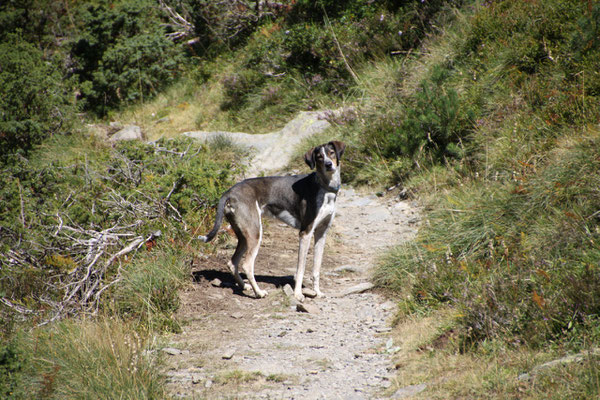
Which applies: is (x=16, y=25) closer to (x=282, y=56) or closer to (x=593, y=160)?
(x=282, y=56)


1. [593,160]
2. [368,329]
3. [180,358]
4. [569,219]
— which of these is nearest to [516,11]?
[593,160]

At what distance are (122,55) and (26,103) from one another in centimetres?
423

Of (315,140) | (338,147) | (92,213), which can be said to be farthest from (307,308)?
(315,140)

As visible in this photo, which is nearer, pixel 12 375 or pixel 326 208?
pixel 12 375

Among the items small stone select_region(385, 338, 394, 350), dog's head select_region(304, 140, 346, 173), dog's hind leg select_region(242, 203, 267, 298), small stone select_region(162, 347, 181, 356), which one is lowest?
small stone select_region(162, 347, 181, 356)

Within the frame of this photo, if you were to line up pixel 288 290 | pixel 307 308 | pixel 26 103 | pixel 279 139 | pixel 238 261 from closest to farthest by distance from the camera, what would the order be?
pixel 307 308
pixel 288 290
pixel 238 261
pixel 26 103
pixel 279 139

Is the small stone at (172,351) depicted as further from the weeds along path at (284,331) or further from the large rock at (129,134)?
the large rock at (129,134)

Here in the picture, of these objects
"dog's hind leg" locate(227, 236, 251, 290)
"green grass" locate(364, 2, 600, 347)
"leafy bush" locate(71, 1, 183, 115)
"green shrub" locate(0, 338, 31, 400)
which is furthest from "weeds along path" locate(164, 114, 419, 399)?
"leafy bush" locate(71, 1, 183, 115)

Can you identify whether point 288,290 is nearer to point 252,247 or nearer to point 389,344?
point 252,247

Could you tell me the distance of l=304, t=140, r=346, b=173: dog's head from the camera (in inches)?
261

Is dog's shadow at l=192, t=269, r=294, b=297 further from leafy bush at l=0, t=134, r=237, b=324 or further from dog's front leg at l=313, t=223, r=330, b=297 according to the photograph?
leafy bush at l=0, t=134, r=237, b=324

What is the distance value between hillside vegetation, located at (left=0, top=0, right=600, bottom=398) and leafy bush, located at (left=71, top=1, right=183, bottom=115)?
62mm

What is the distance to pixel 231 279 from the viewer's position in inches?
282

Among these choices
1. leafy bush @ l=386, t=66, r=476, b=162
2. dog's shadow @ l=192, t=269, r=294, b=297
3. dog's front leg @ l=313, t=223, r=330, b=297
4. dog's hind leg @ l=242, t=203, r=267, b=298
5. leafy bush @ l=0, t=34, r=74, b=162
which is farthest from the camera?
leafy bush @ l=0, t=34, r=74, b=162
